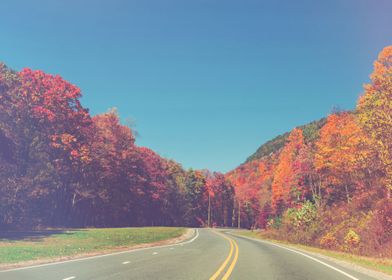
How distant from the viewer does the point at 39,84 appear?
1636 inches

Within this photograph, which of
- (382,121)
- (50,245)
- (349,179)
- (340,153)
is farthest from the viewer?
(349,179)

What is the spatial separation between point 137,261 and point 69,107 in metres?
33.8

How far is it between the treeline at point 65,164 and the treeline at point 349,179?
25758 millimetres

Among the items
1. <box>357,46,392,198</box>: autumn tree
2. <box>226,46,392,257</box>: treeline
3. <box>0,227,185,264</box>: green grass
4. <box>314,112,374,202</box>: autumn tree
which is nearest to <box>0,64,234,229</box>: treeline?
<box>0,227,185,264</box>: green grass

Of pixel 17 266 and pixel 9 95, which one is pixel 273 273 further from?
pixel 9 95

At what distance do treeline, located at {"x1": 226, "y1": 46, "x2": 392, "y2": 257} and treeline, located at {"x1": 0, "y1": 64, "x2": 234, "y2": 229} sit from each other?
84.5 feet

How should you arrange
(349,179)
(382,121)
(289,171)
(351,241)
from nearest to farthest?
1. (382,121)
2. (351,241)
3. (349,179)
4. (289,171)

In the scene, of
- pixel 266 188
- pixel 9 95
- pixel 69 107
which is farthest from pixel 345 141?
pixel 266 188

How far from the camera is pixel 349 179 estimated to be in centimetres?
4734

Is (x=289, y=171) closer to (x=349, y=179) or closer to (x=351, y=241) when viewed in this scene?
(x=349, y=179)

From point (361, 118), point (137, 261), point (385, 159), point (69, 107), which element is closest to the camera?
point (137, 261)

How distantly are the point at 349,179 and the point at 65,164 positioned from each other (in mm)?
34960

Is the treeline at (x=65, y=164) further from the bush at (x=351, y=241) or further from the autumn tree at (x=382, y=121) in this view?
the autumn tree at (x=382, y=121)

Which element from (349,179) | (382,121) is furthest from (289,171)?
(382,121)
